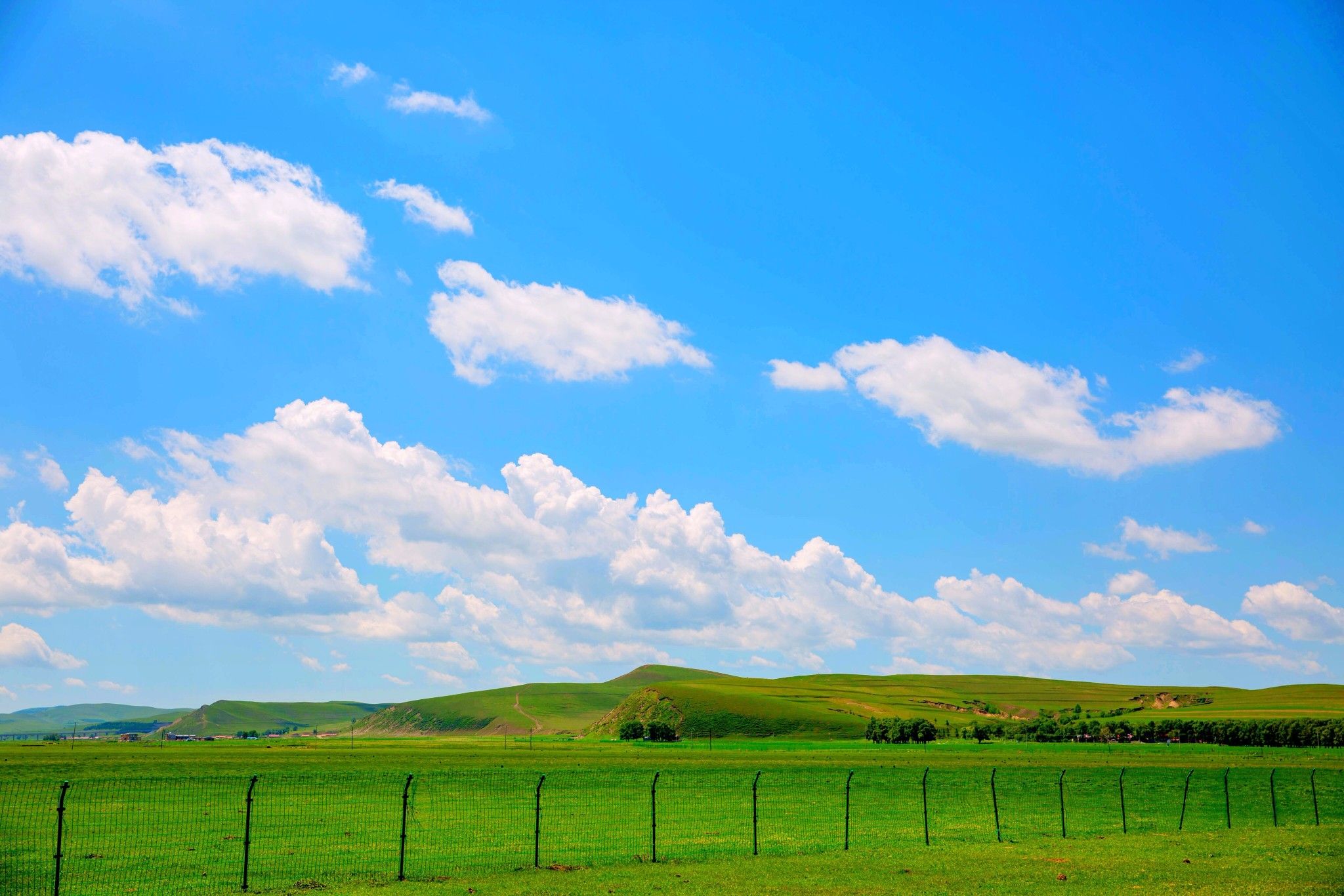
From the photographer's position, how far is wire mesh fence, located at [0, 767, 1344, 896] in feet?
95.7

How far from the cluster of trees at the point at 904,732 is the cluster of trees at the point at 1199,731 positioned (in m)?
15.3

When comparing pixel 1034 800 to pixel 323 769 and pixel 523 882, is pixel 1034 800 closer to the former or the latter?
pixel 523 882

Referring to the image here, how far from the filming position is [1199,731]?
152500 mm

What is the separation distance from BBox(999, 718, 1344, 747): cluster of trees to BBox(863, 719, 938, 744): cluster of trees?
15333 millimetres

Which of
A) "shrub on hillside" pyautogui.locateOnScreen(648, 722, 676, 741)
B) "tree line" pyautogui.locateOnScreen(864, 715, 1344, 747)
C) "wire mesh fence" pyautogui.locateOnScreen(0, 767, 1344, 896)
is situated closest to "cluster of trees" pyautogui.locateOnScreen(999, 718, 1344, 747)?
"tree line" pyautogui.locateOnScreen(864, 715, 1344, 747)

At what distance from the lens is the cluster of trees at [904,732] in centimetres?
17175

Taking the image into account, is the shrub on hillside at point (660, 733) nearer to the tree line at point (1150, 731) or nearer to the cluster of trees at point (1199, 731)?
the tree line at point (1150, 731)

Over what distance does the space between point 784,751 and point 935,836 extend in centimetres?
9757

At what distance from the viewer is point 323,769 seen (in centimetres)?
8862

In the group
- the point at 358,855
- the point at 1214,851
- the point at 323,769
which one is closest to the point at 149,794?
the point at 323,769

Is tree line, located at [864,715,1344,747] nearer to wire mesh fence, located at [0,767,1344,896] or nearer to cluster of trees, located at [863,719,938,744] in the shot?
cluster of trees, located at [863,719,938,744]

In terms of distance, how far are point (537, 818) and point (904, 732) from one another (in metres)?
161

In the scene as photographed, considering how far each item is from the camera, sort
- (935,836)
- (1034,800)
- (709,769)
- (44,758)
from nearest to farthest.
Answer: (935,836) < (1034,800) < (709,769) < (44,758)

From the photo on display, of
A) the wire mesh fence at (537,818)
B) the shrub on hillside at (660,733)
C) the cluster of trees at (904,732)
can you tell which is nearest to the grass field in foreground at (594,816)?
the wire mesh fence at (537,818)
